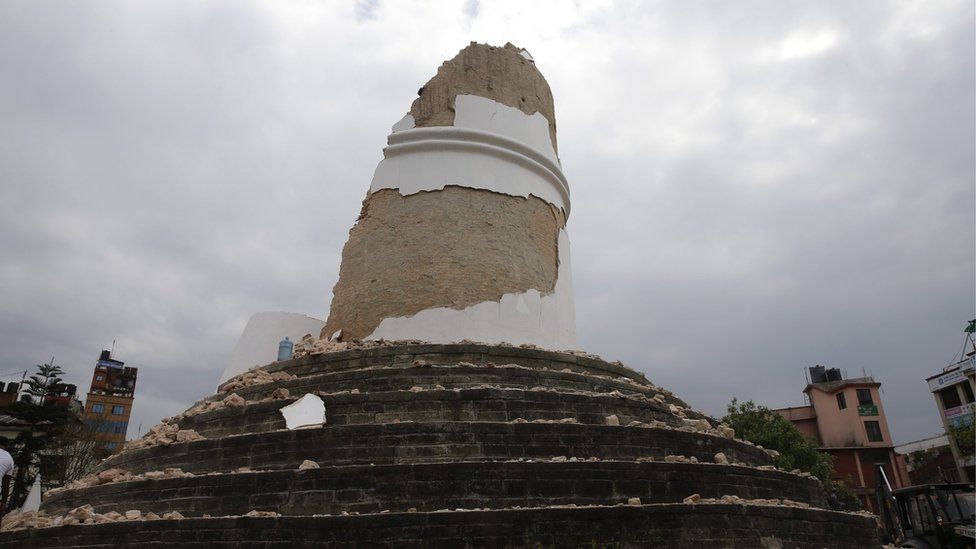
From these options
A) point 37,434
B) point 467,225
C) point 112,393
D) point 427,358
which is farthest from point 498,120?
point 112,393

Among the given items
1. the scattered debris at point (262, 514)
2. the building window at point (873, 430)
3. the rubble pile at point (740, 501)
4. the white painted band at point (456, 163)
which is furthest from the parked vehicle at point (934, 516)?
the building window at point (873, 430)

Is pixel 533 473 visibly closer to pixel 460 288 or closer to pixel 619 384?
pixel 619 384

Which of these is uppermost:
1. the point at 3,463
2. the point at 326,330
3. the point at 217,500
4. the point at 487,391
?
the point at 326,330

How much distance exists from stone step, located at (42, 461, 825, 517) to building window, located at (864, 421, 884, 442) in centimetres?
3057

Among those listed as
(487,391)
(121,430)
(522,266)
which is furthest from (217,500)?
(121,430)

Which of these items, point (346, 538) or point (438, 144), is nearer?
point (346, 538)

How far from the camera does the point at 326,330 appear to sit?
997 centimetres

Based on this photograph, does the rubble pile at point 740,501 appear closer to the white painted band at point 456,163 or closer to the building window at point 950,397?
the white painted band at point 456,163

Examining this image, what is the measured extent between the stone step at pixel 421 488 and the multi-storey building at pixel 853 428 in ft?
93.2

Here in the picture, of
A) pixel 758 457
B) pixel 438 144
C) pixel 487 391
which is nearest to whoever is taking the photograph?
pixel 487 391

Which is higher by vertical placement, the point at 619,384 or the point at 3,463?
the point at 619,384

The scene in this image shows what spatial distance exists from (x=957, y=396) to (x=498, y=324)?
29609 millimetres

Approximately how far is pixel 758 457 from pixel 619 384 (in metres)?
1.80

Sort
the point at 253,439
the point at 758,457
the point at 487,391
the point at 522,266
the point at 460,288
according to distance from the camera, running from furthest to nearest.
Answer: the point at 522,266
the point at 460,288
the point at 758,457
the point at 487,391
the point at 253,439
